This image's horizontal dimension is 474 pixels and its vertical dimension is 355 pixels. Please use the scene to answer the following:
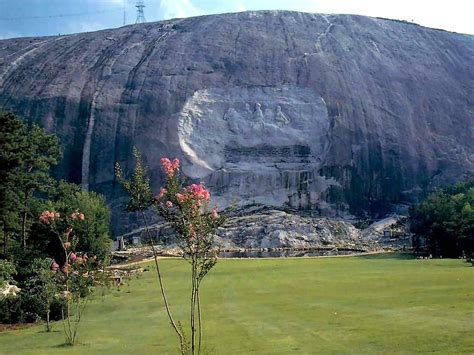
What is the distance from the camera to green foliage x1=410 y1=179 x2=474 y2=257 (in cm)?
3697

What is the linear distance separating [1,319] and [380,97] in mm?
55398

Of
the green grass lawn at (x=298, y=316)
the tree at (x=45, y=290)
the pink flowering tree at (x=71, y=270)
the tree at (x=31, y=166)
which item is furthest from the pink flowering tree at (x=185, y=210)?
the tree at (x=31, y=166)

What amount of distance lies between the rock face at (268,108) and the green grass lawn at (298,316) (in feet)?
119

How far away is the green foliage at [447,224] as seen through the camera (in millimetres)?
36969

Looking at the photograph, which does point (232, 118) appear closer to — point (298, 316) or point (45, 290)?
point (45, 290)

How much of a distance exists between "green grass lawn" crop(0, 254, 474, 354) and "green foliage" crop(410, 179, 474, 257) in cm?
923

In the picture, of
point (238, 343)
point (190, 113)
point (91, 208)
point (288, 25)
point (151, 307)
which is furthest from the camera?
point (288, 25)

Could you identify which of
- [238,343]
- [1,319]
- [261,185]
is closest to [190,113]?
[261,185]

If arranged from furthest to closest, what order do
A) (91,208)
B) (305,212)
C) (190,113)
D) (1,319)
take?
(190,113) → (305,212) → (91,208) → (1,319)

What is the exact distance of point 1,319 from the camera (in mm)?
23547

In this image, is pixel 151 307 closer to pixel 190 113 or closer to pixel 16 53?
pixel 190 113

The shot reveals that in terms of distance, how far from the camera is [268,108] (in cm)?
7038

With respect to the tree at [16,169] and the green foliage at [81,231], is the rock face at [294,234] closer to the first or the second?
the green foliage at [81,231]

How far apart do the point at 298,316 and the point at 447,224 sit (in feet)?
78.5
